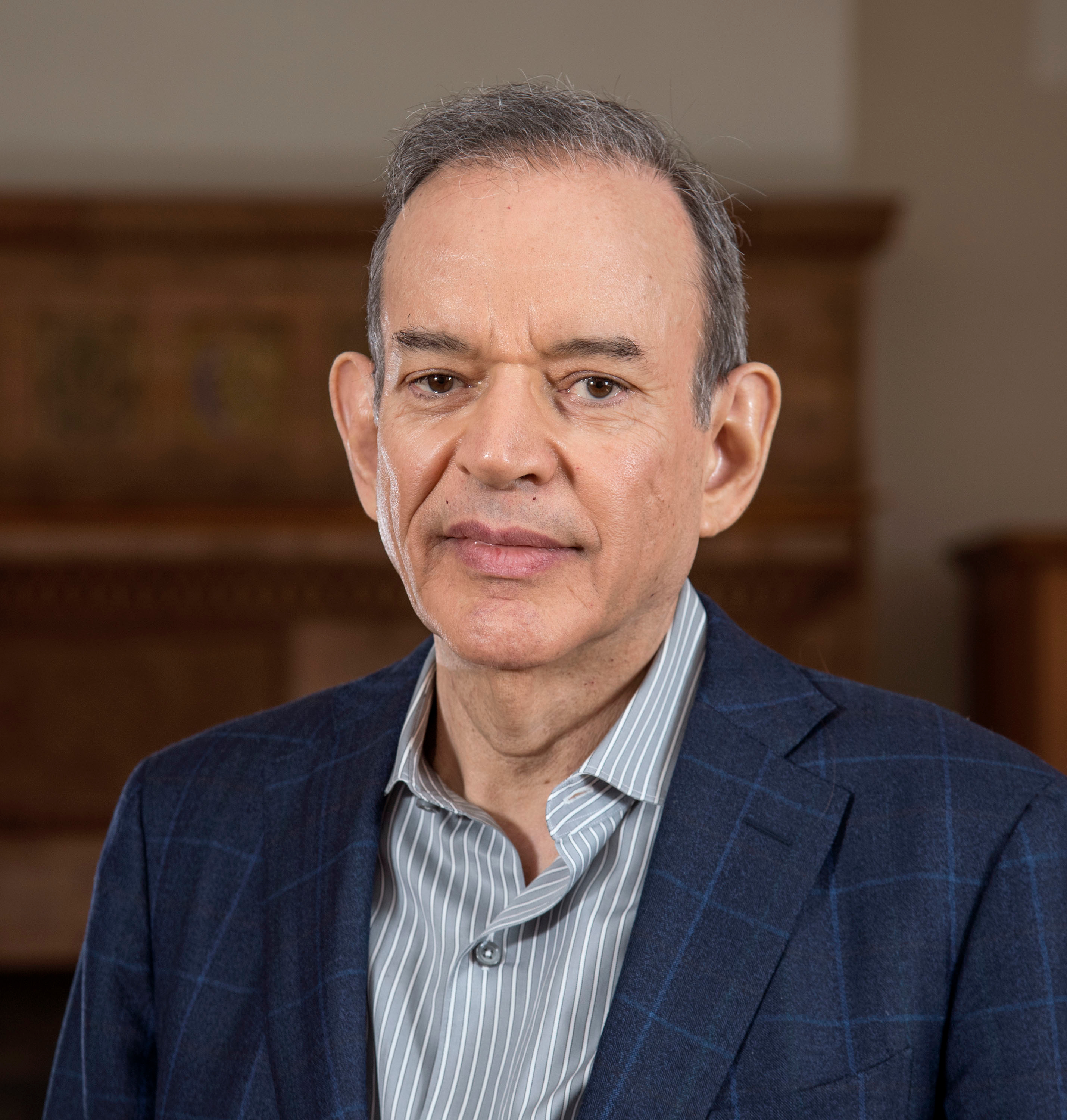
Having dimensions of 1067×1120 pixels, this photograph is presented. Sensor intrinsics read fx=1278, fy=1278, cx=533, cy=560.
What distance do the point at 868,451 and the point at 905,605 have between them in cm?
76

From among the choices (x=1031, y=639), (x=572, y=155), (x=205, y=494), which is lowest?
(x=1031, y=639)

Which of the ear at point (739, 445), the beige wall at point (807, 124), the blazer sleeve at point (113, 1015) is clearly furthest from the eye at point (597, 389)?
the beige wall at point (807, 124)

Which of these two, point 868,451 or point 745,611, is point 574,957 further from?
point 868,451

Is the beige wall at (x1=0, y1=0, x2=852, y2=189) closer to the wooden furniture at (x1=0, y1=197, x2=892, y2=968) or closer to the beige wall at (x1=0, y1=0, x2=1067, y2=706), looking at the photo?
the beige wall at (x1=0, y1=0, x2=1067, y2=706)

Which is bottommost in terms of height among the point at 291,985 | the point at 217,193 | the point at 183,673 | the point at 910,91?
the point at 183,673

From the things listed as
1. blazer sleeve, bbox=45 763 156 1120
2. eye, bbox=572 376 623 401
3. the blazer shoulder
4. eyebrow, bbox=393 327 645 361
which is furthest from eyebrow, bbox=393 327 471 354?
blazer sleeve, bbox=45 763 156 1120

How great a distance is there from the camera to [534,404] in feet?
3.85

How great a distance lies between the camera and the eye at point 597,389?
1198 mm

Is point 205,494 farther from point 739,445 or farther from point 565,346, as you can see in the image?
point 565,346

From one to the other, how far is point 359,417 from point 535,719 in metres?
0.41

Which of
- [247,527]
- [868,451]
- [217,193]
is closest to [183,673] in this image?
[247,527]

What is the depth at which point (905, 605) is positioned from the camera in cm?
564

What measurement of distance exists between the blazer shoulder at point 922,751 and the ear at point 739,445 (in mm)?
238

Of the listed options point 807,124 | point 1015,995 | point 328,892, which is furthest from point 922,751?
point 807,124
